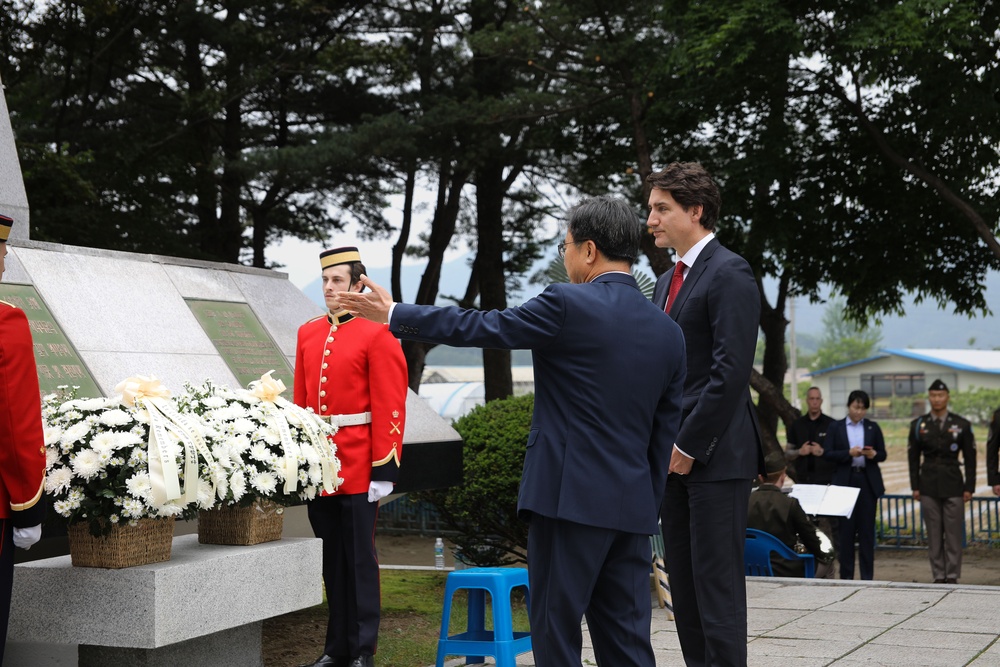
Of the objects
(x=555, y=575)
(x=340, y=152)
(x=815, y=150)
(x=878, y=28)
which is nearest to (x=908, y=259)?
(x=815, y=150)

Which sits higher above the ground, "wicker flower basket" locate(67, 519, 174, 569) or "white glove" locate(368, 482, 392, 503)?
"white glove" locate(368, 482, 392, 503)

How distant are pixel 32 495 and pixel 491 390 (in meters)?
16.3

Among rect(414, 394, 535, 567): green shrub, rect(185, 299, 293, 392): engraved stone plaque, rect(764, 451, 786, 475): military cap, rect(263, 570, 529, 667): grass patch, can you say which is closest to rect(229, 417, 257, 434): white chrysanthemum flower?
rect(185, 299, 293, 392): engraved stone plaque

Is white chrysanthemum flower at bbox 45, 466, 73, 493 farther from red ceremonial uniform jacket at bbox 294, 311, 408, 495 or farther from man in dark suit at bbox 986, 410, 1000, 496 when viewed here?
man in dark suit at bbox 986, 410, 1000, 496

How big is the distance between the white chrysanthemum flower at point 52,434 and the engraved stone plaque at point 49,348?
1178 millimetres

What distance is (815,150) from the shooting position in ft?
55.8

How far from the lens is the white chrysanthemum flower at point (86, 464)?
404 centimetres

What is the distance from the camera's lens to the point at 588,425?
3.51 meters

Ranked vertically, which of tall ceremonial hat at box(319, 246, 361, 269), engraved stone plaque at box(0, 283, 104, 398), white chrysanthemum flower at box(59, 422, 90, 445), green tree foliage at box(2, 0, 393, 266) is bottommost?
white chrysanthemum flower at box(59, 422, 90, 445)

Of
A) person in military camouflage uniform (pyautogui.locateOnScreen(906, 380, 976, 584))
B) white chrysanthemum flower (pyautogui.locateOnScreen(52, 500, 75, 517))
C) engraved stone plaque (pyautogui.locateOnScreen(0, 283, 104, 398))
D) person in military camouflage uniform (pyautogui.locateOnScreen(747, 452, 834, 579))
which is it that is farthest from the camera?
person in military camouflage uniform (pyautogui.locateOnScreen(906, 380, 976, 584))

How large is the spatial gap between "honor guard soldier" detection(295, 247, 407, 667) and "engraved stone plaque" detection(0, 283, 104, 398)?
3.53 feet

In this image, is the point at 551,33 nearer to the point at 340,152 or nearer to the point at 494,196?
the point at 340,152

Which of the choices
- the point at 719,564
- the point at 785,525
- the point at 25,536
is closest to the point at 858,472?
the point at 785,525

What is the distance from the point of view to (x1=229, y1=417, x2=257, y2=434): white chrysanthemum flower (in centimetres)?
452
